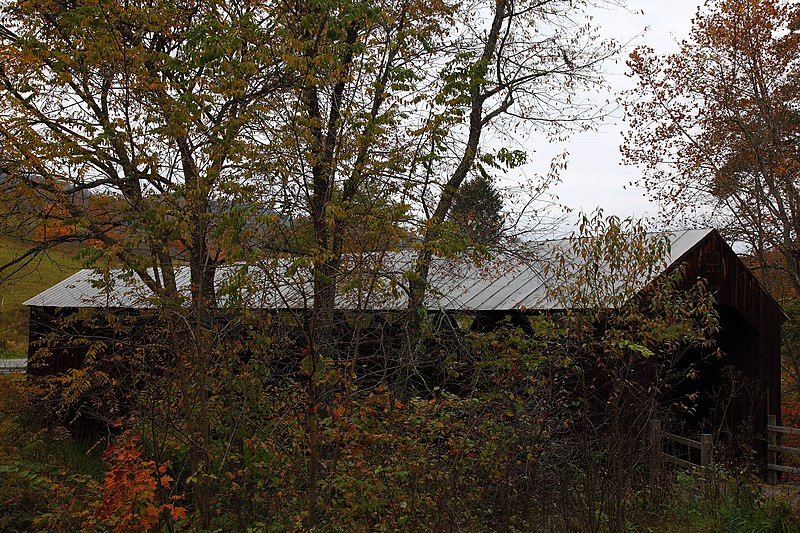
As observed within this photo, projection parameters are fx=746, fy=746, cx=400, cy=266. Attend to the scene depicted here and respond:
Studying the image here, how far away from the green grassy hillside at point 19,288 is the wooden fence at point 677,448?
6370mm

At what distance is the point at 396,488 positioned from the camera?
6.20 metres

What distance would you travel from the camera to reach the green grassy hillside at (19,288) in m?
9.31

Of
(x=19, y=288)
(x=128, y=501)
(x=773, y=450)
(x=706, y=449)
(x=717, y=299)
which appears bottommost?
(x=773, y=450)

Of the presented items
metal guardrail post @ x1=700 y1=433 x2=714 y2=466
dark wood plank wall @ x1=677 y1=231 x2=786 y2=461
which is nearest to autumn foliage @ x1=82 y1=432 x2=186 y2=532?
metal guardrail post @ x1=700 y1=433 x2=714 y2=466

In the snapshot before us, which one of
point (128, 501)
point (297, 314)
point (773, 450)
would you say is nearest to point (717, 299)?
point (773, 450)

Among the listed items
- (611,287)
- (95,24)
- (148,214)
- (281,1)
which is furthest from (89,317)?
(611,287)

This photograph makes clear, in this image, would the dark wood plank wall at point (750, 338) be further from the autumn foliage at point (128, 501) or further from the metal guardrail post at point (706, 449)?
the autumn foliage at point (128, 501)

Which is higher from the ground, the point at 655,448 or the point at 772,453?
the point at 655,448

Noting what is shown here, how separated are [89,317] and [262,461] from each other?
2.52 metres

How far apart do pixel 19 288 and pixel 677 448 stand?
98.9 feet

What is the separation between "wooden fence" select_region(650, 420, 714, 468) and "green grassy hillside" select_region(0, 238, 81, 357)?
6.37 m

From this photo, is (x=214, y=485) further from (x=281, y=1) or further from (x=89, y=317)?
(x=281, y=1)

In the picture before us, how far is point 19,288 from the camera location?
3338 centimetres

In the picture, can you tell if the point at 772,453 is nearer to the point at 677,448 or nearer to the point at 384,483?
the point at 677,448
